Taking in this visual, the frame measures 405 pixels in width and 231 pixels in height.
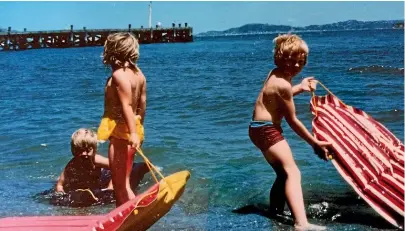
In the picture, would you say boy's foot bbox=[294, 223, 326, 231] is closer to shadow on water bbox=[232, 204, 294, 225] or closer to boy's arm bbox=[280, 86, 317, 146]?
shadow on water bbox=[232, 204, 294, 225]

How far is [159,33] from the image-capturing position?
202 ft

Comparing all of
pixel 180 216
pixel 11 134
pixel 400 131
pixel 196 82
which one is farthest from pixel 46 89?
pixel 180 216

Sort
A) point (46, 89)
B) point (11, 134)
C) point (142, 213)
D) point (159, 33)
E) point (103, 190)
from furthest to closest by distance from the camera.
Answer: point (159, 33) < point (46, 89) < point (11, 134) < point (103, 190) < point (142, 213)

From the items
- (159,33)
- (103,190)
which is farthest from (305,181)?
(159,33)

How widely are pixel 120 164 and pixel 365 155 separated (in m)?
1.78

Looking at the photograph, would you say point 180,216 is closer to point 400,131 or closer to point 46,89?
point 400,131

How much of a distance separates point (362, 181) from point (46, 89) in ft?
40.0

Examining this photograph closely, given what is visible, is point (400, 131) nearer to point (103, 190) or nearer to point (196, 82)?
point (103, 190)

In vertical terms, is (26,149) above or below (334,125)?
below

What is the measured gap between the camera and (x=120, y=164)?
392 cm

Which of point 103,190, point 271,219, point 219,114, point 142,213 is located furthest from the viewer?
point 219,114

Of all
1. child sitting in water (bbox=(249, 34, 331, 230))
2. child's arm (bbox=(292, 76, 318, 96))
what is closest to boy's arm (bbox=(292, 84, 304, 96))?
child's arm (bbox=(292, 76, 318, 96))

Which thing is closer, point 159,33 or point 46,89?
point 46,89

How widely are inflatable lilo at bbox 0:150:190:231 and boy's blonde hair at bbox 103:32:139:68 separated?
845mm
